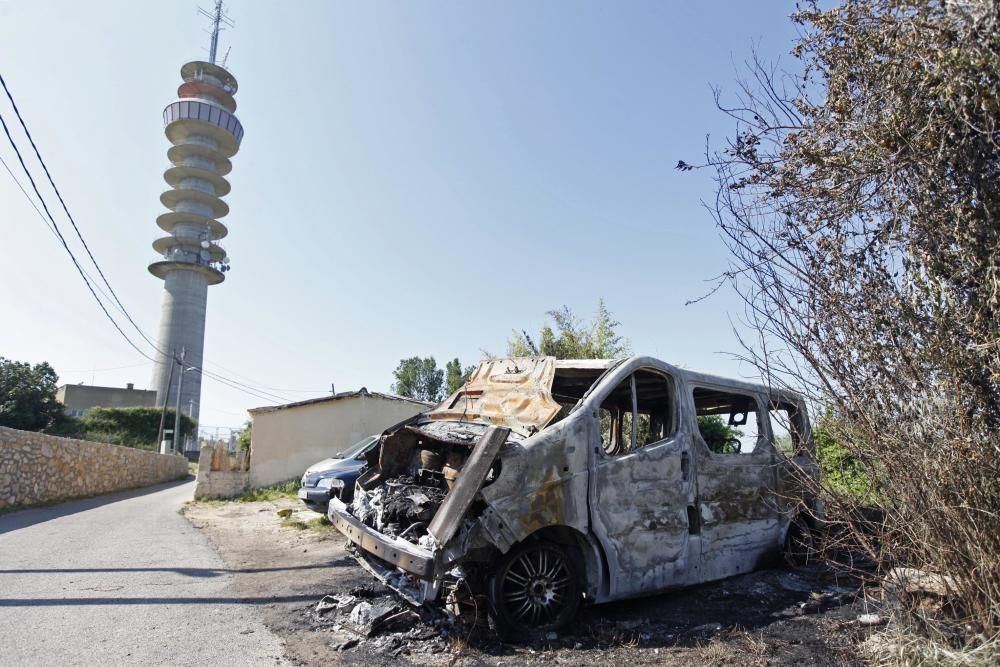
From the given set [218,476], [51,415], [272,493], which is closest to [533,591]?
[272,493]

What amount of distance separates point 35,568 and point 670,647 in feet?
22.1

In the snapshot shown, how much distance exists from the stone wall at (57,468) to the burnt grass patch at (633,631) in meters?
11.0

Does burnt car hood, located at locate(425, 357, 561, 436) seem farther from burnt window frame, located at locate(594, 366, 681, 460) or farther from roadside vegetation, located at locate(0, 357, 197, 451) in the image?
roadside vegetation, located at locate(0, 357, 197, 451)

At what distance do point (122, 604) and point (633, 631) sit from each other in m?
4.35

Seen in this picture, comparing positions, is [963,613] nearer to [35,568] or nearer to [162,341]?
[35,568]

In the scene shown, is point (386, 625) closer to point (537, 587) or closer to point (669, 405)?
point (537, 587)

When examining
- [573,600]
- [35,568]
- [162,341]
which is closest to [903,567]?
[573,600]

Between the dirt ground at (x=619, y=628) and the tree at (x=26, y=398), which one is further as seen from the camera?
the tree at (x=26, y=398)

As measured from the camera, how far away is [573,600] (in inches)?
176

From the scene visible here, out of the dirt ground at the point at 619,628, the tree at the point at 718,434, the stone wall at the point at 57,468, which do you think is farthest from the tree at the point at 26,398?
the tree at the point at 718,434

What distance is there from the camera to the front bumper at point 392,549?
380 cm

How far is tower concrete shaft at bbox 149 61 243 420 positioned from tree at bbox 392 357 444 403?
23199 mm

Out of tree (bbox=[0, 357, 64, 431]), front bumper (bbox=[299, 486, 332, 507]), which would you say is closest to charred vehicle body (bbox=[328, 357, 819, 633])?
front bumper (bbox=[299, 486, 332, 507])

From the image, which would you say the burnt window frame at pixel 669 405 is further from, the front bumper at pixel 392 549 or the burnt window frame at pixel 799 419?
the front bumper at pixel 392 549
